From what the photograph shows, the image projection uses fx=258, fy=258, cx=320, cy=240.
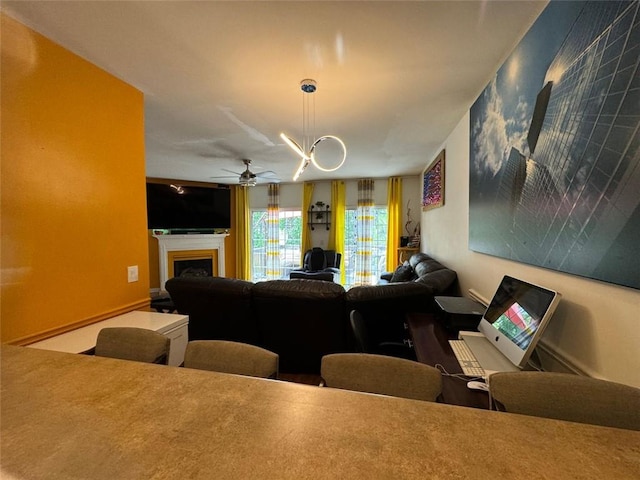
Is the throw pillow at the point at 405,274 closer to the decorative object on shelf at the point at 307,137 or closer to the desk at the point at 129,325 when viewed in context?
the decorative object on shelf at the point at 307,137

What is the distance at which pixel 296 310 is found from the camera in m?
2.18

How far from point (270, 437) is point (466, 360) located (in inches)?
45.3

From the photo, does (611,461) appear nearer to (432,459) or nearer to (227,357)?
(432,459)

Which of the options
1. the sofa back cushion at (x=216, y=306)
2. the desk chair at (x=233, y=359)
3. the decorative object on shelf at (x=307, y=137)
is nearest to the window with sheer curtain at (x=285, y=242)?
the decorative object on shelf at (x=307, y=137)

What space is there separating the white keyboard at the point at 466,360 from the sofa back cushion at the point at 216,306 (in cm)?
160

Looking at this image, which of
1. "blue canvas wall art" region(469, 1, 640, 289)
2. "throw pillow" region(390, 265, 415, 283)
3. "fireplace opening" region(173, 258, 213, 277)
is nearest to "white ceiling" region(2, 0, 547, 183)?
"blue canvas wall art" region(469, 1, 640, 289)

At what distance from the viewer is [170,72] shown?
1947mm

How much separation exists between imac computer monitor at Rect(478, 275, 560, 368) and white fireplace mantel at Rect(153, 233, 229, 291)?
18.2 ft

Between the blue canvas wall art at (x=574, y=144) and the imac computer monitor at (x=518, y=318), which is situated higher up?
the blue canvas wall art at (x=574, y=144)

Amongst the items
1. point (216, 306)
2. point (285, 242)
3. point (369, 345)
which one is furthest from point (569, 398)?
point (285, 242)

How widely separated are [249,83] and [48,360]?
2.11 m

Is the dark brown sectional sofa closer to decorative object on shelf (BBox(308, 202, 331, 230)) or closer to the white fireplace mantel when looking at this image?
the white fireplace mantel

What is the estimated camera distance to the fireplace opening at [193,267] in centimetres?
568

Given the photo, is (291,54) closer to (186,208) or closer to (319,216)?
(186,208)
